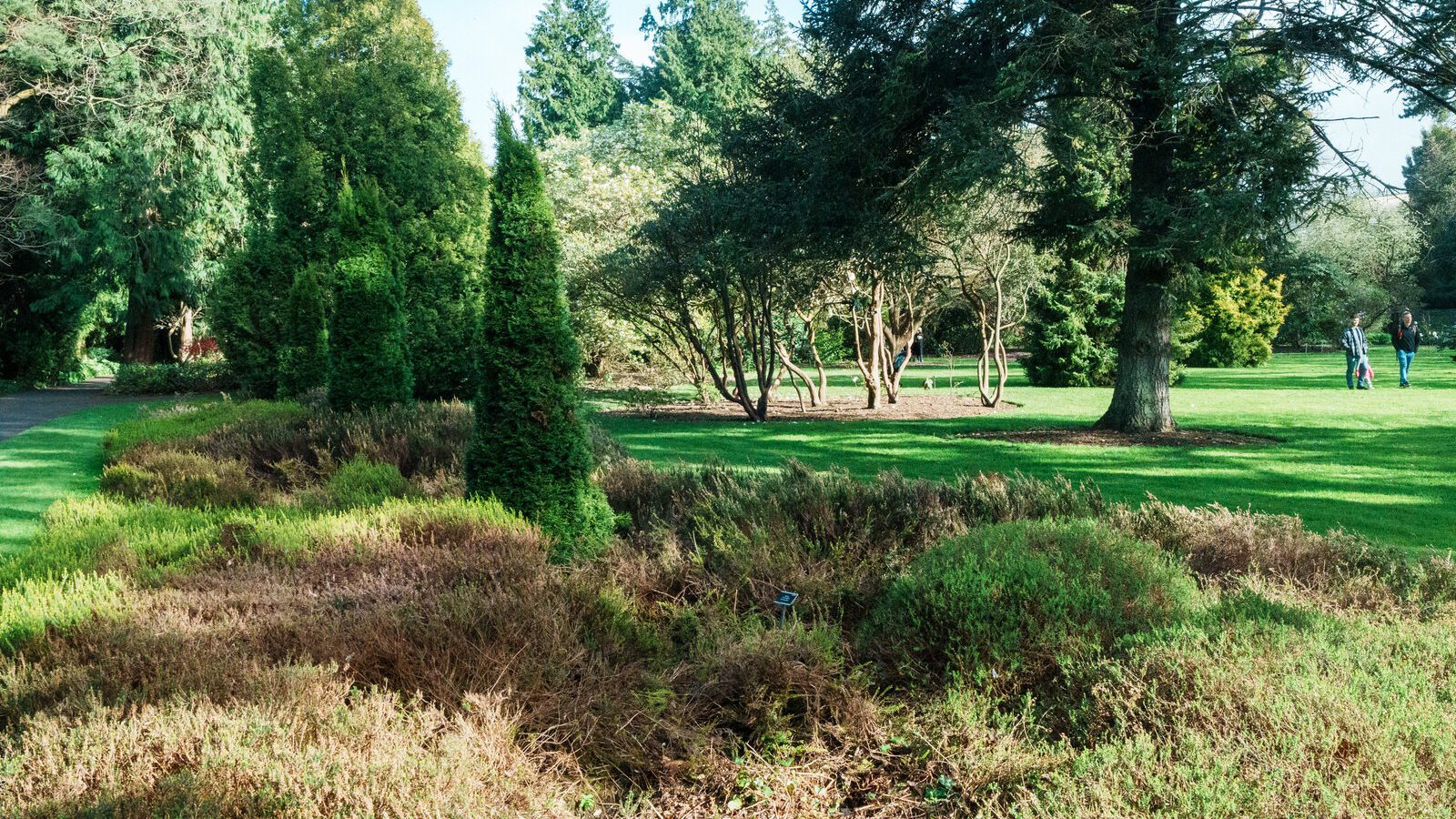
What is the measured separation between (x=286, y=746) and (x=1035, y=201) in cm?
1238

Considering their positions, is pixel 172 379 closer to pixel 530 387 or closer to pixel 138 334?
pixel 138 334

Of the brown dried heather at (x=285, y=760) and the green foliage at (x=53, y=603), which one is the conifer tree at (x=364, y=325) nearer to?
the green foliage at (x=53, y=603)

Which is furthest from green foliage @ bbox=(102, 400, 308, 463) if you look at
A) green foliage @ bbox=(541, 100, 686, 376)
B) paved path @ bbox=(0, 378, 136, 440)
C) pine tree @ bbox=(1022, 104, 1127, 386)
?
pine tree @ bbox=(1022, 104, 1127, 386)

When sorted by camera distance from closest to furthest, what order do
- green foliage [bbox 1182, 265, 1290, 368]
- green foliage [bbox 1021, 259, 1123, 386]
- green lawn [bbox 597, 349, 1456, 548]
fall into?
green lawn [bbox 597, 349, 1456, 548] < green foliage [bbox 1021, 259, 1123, 386] < green foliage [bbox 1182, 265, 1290, 368]

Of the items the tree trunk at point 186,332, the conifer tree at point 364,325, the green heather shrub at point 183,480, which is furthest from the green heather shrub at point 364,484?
the tree trunk at point 186,332

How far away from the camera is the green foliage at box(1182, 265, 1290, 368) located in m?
30.6

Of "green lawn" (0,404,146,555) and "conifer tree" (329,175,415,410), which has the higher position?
"conifer tree" (329,175,415,410)

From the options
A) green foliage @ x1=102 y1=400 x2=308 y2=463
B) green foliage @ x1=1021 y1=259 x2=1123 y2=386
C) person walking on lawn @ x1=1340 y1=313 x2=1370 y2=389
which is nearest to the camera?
green foliage @ x1=102 y1=400 x2=308 y2=463

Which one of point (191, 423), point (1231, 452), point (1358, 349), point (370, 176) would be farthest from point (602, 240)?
point (1358, 349)

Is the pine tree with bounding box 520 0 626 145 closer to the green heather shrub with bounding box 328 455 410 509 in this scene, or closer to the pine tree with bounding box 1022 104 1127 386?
the pine tree with bounding box 1022 104 1127 386

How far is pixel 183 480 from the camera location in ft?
26.1

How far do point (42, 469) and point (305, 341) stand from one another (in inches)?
188

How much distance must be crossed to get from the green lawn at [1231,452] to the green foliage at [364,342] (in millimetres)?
3465

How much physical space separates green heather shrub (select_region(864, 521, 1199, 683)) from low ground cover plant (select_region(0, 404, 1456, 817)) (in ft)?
0.06
